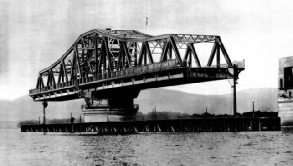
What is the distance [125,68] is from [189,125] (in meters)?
16.1

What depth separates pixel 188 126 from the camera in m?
118

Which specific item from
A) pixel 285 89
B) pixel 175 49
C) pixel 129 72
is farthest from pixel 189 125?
pixel 175 49

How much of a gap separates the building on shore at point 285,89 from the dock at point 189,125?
2006 mm

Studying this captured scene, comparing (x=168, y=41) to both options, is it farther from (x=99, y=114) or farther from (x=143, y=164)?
(x=143, y=164)

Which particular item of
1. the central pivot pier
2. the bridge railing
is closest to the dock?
the central pivot pier

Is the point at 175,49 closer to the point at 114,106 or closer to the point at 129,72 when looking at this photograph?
the point at 129,72

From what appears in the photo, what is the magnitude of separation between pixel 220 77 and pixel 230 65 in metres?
2.45

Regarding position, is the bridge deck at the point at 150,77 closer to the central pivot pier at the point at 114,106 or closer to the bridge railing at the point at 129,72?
the bridge railing at the point at 129,72

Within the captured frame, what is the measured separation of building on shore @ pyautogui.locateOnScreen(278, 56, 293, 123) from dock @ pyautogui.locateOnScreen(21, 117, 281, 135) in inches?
79.0

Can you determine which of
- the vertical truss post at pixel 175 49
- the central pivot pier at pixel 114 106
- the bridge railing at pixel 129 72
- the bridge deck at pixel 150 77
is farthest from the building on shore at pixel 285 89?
the vertical truss post at pixel 175 49

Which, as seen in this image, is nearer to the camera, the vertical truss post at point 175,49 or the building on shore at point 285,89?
the vertical truss post at point 175,49

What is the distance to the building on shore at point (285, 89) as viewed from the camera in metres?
114

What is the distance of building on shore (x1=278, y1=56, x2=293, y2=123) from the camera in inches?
4498

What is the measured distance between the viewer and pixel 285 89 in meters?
117
